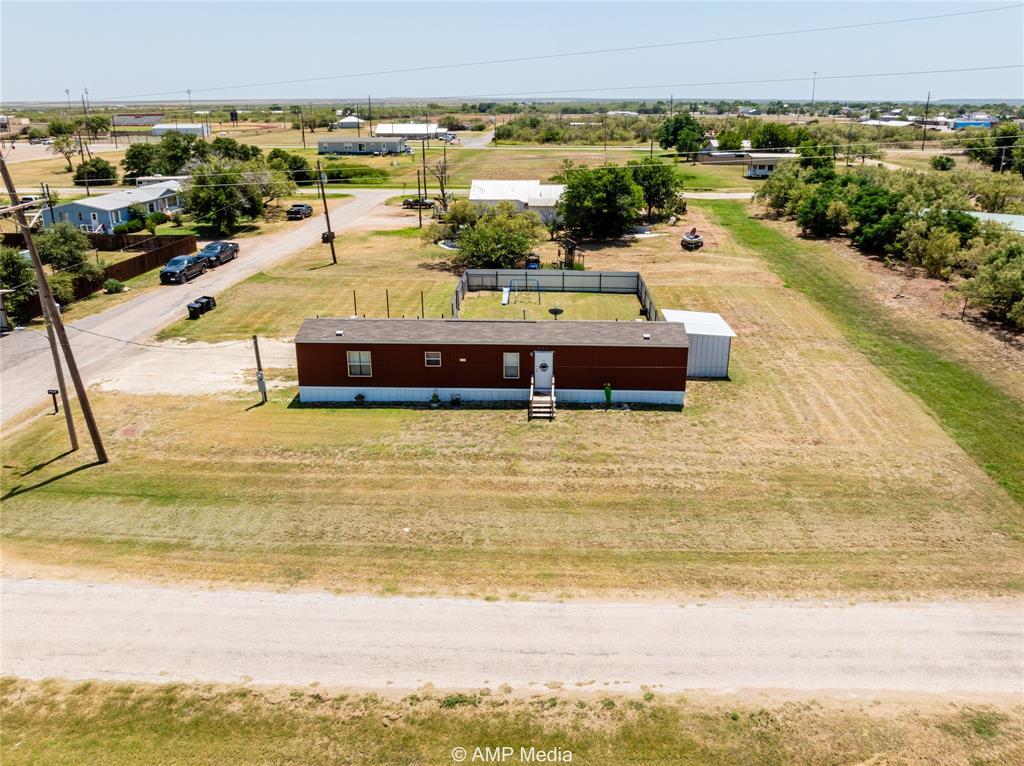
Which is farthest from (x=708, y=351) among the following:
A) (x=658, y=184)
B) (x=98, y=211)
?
(x=98, y=211)

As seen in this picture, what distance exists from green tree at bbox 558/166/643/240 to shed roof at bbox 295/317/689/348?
101 feet

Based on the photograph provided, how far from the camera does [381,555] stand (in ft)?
67.2

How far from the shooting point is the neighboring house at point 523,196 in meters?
63.5

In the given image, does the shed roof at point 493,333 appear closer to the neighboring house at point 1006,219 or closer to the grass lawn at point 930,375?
the grass lawn at point 930,375

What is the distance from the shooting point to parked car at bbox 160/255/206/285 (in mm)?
49469

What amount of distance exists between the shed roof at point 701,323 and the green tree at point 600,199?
25369 mm

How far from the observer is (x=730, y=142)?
122 metres

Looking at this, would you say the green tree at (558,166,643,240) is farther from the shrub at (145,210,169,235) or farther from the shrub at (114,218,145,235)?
the shrub at (114,218,145,235)

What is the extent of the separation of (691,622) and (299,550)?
11.7 meters

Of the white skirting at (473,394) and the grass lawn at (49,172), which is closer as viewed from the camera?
the white skirting at (473,394)

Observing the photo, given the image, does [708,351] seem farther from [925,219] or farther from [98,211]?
[98,211]

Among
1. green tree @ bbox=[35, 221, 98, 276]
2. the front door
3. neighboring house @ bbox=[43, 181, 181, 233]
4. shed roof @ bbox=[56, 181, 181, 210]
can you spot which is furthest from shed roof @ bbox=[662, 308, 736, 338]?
shed roof @ bbox=[56, 181, 181, 210]

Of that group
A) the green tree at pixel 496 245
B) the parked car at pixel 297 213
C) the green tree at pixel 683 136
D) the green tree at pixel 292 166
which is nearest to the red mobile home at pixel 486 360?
the green tree at pixel 496 245

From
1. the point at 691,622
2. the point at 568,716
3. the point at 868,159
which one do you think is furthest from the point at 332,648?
the point at 868,159
